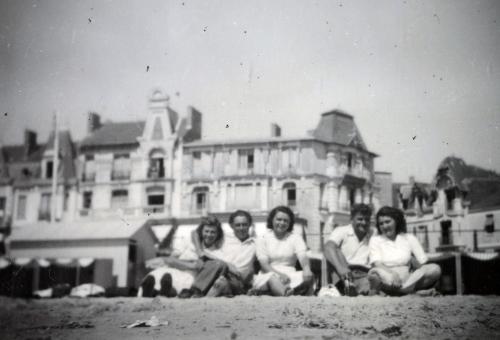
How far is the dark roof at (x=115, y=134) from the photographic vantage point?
34844 mm

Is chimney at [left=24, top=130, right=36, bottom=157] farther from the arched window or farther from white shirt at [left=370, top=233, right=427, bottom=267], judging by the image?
white shirt at [left=370, top=233, right=427, bottom=267]

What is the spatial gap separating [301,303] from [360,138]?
93.5 ft

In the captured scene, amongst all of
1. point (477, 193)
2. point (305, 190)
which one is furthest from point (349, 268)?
point (305, 190)

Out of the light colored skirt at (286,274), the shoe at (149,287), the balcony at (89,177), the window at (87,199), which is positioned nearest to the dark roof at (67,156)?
the balcony at (89,177)

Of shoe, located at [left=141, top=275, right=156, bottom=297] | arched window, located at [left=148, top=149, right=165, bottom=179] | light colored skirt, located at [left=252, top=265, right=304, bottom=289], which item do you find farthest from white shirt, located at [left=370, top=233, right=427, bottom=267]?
arched window, located at [left=148, top=149, right=165, bottom=179]

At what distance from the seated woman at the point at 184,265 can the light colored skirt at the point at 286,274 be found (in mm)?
688

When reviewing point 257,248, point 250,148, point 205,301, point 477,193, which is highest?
point 250,148

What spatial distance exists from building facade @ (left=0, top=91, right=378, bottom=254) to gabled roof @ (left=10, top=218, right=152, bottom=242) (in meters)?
7.96

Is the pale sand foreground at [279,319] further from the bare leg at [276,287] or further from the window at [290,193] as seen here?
→ the window at [290,193]

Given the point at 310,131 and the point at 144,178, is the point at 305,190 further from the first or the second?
the point at 144,178

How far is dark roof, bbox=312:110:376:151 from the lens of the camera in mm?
31438

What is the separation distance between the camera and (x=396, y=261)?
6023 millimetres

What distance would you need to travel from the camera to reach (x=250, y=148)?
34.3 meters

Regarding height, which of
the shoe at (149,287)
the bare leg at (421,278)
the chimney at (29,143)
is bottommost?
the shoe at (149,287)
